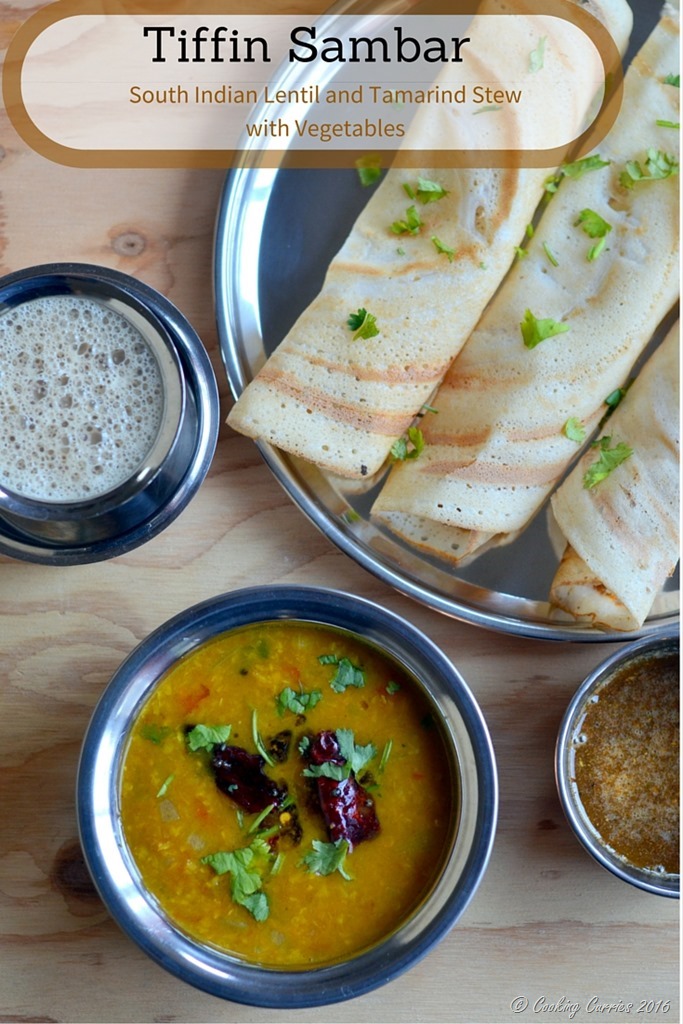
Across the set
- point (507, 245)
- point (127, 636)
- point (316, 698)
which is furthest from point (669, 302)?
point (127, 636)

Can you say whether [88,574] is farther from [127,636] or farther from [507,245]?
[507,245]

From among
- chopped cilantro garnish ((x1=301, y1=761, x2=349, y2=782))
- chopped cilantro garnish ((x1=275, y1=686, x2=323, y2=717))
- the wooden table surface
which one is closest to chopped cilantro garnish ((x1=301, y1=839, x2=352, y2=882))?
chopped cilantro garnish ((x1=301, y1=761, x2=349, y2=782))

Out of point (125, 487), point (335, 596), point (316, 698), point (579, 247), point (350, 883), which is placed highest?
point (579, 247)

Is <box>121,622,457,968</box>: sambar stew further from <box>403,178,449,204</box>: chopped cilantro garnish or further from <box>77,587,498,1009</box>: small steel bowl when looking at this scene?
<box>403,178,449,204</box>: chopped cilantro garnish

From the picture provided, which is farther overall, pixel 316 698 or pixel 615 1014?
pixel 615 1014

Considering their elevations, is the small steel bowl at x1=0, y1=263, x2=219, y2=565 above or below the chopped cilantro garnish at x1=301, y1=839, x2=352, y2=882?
above

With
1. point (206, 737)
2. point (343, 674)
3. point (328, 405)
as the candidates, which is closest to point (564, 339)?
point (328, 405)

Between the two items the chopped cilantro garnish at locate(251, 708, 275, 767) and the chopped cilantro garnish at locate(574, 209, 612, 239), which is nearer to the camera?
the chopped cilantro garnish at locate(251, 708, 275, 767)

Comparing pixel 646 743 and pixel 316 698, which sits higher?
pixel 316 698
